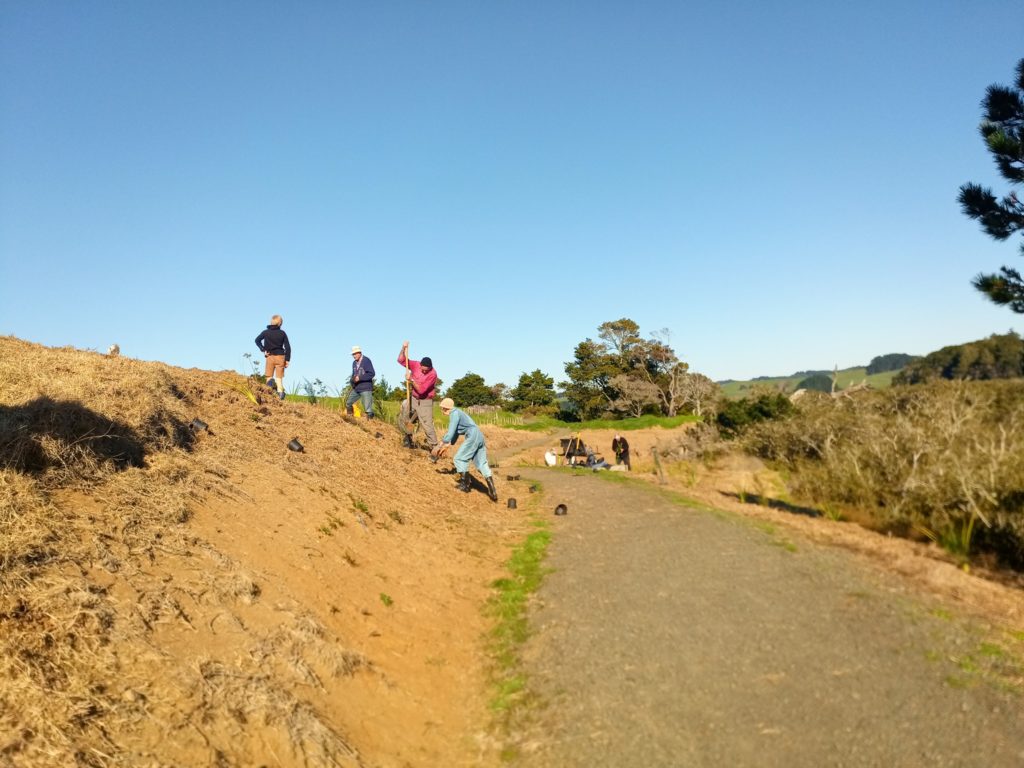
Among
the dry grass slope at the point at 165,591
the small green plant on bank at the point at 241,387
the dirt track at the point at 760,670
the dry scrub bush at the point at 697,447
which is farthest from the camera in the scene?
the dry scrub bush at the point at 697,447

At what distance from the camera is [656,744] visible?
14.5ft

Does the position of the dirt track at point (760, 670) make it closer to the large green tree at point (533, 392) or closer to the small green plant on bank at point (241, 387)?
the small green plant on bank at point (241, 387)

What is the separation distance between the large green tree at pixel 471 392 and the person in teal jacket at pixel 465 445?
52836 mm

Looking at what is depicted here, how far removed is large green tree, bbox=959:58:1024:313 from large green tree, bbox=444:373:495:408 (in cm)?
5603

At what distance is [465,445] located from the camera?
527 inches

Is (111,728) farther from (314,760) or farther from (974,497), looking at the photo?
(974,497)

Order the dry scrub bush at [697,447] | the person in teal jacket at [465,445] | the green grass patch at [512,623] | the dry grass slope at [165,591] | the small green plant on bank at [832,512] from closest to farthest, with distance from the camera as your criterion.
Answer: the dry grass slope at [165,591] < the green grass patch at [512,623] < the small green plant on bank at [832,512] < the person in teal jacket at [465,445] < the dry scrub bush at [697,447]

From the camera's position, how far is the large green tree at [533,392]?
204ft

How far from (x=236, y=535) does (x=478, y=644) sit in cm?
268

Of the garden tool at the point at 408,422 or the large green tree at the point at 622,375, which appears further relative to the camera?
the large green tree at the point at 622,375

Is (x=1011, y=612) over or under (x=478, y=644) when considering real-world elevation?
over

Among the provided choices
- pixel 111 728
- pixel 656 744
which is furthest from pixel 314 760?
pixel 656 744

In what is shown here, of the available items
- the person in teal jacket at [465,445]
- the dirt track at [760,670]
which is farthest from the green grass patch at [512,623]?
the person in teal jacket at [465,445]

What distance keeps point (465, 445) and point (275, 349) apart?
5306 mm
